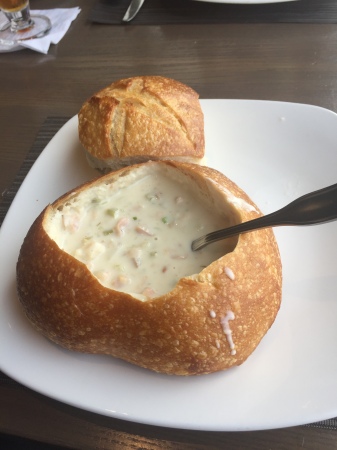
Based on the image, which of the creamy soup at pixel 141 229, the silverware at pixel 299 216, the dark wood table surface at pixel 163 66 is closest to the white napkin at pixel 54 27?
the dark wood table surface at pixel 163 66

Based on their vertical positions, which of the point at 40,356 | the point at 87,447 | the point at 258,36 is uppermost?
the point at 258,36

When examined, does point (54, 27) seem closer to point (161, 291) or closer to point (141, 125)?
point (141, 125)

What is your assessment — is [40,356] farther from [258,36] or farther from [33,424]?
[258,36]

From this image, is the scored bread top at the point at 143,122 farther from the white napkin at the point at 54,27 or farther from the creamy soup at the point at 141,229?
the white napkin at the point at 54,27

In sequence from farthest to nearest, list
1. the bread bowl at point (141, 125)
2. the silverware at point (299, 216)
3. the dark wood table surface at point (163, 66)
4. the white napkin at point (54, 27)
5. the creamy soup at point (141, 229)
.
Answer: the white napkin at point (54, 27), the dark wood table surface at point (163, 66), the bread bowl at point (141, 125), the creamy soup at point (141, 229), the silverware at point (299, 216)

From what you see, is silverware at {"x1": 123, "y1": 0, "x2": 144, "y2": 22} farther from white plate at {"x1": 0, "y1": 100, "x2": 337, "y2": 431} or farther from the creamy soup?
the creamy soup

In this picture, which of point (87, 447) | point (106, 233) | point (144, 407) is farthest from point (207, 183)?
point (87, 447)
